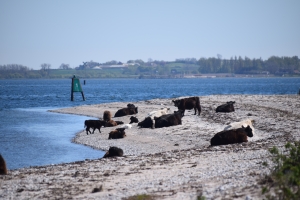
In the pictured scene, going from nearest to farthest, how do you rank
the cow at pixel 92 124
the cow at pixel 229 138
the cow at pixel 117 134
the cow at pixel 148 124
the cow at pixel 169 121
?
1. the cow at pixel 229 138
2. the cow at pixel 117 134
3. the cow at pixel 169 121
4. the cow at pixel 92 124
5. the cow at pixel 148 124

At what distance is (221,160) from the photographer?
13531mm

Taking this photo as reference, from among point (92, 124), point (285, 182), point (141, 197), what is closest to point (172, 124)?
point (92, 124)

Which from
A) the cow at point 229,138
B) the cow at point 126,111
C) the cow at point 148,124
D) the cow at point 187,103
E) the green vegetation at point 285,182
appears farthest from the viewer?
the cow at point 126,111

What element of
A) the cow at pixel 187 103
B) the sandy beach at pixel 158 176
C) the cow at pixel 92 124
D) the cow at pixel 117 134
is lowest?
the cow at pixel 117 134

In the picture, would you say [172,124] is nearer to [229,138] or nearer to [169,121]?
[169,121]

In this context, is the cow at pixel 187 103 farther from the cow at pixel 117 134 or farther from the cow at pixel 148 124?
the cow at pixel 117 134

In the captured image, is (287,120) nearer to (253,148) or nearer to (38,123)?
(253,148)

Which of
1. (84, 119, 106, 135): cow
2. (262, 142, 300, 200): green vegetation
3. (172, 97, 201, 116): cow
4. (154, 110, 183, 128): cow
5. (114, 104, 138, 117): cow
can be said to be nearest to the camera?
(262, 142, 300, 200): green vegetation

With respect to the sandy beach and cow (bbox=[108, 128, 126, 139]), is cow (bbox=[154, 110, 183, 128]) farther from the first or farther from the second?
the sandy beach

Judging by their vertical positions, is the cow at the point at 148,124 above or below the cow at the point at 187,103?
below

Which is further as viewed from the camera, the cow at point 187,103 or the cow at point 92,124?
the cow at point 187,103

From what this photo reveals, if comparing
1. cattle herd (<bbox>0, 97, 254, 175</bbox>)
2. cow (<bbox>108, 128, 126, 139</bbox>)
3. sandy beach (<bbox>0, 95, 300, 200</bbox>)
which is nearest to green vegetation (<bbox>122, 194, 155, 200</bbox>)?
sandy beach (<bbox>0, 95, 300, 200</bbox>)

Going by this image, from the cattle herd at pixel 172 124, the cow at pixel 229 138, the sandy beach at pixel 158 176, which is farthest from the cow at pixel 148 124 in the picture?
the cow at pixel 229 138

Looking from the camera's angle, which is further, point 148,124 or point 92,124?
point 148,124
